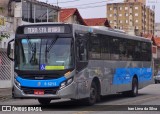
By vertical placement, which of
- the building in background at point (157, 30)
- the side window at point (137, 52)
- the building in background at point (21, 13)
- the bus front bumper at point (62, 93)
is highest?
the building in background at point (157, 30)

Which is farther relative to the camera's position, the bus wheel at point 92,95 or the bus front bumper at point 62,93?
the bus wheel at point 92,95

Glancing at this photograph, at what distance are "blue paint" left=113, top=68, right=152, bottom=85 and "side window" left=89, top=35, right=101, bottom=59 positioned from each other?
2.43 metres

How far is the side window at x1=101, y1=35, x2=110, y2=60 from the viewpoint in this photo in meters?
18.8

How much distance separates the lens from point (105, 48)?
749 inches

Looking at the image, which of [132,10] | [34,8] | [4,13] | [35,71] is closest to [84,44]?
[35,71]

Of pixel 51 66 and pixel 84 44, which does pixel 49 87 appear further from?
pixel 84 44

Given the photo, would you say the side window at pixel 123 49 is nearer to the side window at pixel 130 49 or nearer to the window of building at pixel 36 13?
the side window at pixel 130 49

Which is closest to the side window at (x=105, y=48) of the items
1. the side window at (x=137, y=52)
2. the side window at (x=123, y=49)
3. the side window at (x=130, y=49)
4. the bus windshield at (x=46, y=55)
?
the side window at (x=123, y=49)

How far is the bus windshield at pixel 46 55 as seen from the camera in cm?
1581

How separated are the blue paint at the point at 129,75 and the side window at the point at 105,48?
1.52 m

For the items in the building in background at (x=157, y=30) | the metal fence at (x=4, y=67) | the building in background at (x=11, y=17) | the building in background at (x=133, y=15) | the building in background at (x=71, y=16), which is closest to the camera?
the building in background at (x=11, y=17)

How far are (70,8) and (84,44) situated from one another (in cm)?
3331

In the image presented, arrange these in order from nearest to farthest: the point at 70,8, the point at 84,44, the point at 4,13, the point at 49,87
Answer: the point at 49,87, the point at 84,44, the point at 4,13, the point at 70,8

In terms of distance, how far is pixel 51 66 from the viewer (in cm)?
1577
